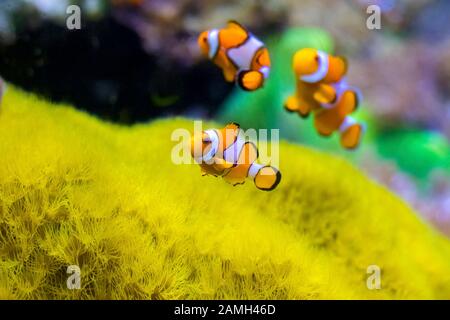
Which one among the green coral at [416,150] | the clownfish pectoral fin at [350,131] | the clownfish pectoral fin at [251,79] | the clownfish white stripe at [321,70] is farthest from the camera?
the green coral at [416,150]

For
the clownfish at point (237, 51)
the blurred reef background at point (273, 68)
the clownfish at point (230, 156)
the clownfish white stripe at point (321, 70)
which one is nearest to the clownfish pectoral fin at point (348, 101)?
the clownfish white stripe at point (321, 70)

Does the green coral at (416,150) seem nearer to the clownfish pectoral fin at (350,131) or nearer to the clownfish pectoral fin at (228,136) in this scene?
the clownfish pectoral fin at (350,131)

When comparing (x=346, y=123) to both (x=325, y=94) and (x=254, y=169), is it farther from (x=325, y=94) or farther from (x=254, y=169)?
(x=254, y=169)

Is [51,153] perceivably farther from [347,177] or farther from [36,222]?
[347,177]

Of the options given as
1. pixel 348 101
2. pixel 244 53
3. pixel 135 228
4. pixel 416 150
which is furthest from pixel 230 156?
pixel 416 150

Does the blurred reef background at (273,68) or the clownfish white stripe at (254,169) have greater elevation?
the blurred reef background at (273,68)

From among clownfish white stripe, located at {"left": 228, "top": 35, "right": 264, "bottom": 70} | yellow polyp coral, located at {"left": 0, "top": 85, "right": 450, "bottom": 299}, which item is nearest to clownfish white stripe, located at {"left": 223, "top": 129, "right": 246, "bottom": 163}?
yellow polyp coral, located at {"left": 0, "top": 85, "right": 450, "bottom": 299}
